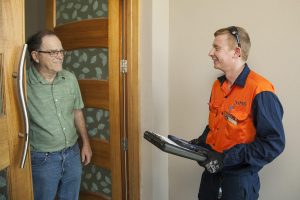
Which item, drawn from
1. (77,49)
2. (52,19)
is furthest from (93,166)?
(52,19)

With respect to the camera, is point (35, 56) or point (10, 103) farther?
point (35, 56)

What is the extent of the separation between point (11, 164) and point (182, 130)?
126cm

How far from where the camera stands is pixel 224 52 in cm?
136

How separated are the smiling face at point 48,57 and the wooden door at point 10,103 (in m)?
0.46

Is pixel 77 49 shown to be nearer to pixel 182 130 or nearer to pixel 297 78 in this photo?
pixel 182 130

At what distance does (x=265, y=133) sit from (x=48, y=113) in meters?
1.11

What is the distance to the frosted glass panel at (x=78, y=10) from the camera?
184 centimetres

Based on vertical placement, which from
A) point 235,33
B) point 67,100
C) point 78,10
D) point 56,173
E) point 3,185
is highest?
point 78,10

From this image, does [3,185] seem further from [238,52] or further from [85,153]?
[238,52]

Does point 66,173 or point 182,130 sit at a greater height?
point 182,130

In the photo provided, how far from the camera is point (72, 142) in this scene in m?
1.65

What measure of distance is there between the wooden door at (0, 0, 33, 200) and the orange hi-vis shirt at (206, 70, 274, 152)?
92cm

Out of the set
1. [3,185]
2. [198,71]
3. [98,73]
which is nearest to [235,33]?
[198,71]

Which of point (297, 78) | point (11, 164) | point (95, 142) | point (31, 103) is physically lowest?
point (95, 142)
